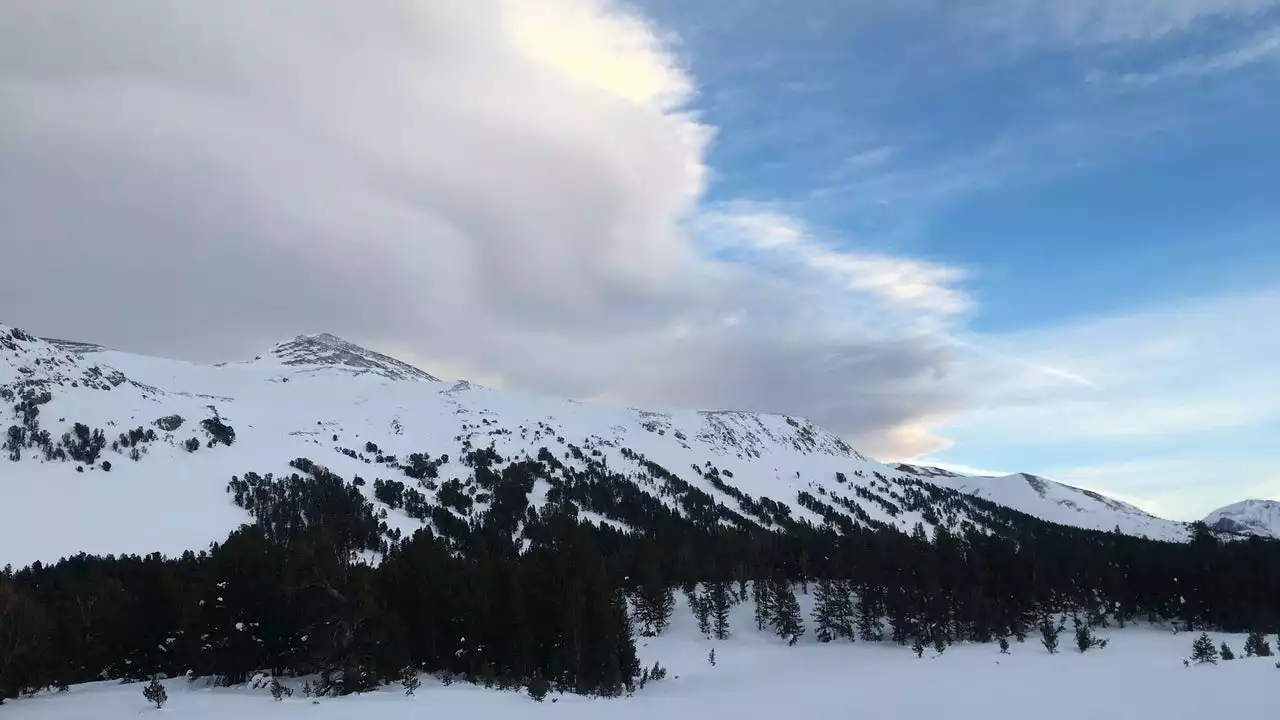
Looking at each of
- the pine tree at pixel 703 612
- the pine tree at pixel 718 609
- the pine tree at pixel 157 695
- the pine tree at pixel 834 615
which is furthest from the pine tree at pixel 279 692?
the pine tree at pixel 834 615

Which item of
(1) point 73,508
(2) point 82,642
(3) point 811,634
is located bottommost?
(3) point 811,634

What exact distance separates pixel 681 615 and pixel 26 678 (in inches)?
3005

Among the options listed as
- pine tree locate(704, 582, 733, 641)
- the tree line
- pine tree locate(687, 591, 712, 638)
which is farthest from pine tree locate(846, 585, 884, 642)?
pine tree locate(687, 591, 712, 638)

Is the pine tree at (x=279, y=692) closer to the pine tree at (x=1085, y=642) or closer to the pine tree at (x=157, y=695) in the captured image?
the pine tree at (x=157, y=695)

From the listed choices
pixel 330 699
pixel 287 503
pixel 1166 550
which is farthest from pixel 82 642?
pixel 287 503

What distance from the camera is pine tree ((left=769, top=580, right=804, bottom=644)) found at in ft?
295

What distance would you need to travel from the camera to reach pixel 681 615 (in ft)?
331

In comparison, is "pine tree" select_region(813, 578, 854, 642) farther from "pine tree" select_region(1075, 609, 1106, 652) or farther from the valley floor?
the valley floor

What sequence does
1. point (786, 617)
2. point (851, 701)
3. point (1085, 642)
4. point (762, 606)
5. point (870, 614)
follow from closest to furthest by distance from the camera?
1. point (851, 701)
2. point (1085, 642)
3. point (870, 614)
4. point (786, 617)
5. point (762, 606)

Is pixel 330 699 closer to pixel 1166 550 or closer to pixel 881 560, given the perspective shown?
pixel 881 560

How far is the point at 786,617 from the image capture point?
295ft

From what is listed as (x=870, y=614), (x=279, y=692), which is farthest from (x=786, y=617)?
(x=279, y=692)

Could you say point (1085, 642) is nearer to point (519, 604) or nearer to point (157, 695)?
point (519, 604)

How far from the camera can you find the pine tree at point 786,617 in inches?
3546
